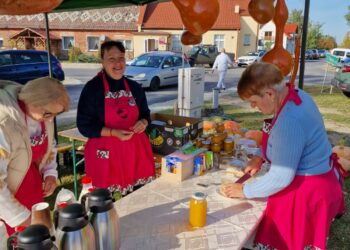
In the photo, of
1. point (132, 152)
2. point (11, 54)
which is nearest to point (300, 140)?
point (132, 152)

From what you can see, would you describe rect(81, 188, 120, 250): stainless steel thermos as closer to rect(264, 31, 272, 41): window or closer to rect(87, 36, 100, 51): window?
rect(87, 36, 100, 51): window

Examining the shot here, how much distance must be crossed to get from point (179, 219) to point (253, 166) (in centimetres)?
75

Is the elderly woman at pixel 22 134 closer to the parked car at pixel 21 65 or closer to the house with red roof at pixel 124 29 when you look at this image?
the parked car at pixel 21 65

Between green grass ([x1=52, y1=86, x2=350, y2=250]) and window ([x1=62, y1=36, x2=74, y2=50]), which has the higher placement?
window ([x1=62, y1=36, x2=74, y2=50])

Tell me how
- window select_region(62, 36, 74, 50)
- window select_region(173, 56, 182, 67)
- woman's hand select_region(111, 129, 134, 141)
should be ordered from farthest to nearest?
window select_region(62, 36, 74, 50), window select_region(173, 56, 182, 67), woman's hand select_region(111, 129, 134, 141)

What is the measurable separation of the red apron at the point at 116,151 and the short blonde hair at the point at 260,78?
41.6 inches

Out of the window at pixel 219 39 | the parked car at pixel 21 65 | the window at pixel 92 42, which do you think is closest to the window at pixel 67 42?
the window at pixel 92 42

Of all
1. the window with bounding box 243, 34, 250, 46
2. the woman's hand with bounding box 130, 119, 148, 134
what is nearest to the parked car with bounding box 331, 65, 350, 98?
the woman's hand with bounding box 130, 119, 148, 134

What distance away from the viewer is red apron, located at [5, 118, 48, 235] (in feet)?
5.45

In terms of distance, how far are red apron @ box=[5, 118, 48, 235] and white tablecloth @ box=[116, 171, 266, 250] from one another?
468 millimetres

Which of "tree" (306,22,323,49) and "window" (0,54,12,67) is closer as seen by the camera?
"window" (0,54,12,67)

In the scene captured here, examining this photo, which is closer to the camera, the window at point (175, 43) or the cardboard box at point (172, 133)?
the cardboard box at point (172, 133)

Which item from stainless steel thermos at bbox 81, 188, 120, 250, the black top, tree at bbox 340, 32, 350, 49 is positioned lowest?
stainless steel thermos at bbox 81, 188, 120, 250

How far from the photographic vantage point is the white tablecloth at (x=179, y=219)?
1385 millimetres
